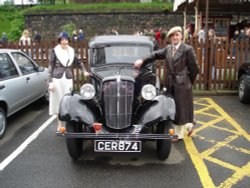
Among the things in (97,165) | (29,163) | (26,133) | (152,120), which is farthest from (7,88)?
(152,120)

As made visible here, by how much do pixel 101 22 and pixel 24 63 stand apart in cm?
2765

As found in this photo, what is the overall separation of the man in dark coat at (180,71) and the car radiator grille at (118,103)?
726mm

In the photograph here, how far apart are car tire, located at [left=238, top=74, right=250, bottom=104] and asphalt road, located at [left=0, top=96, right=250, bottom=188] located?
330cm

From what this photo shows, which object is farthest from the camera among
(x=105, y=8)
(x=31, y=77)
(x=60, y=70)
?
(x=105, y=8)

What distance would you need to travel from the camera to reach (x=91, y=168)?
16.8ft

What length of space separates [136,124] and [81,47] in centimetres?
560

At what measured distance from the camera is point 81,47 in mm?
10289

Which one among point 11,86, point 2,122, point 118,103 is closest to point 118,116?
point 118,103

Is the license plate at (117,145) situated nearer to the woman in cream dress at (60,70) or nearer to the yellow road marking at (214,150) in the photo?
the yellow road marking at (214,150)

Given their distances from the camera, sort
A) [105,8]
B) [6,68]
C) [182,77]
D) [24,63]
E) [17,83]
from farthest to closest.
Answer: [105,8]
[24,63]
[17,83]
[6,68]
[182,77]

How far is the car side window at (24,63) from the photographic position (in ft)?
24.8

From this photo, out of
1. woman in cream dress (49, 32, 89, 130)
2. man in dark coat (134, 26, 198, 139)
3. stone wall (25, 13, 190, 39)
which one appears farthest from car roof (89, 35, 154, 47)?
stone wall (25, 13, 190, 39)

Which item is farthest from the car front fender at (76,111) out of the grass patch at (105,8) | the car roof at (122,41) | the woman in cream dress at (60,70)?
the grass patch at (105,8)

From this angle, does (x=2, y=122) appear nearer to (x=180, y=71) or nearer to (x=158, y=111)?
(x=158, y=111)
